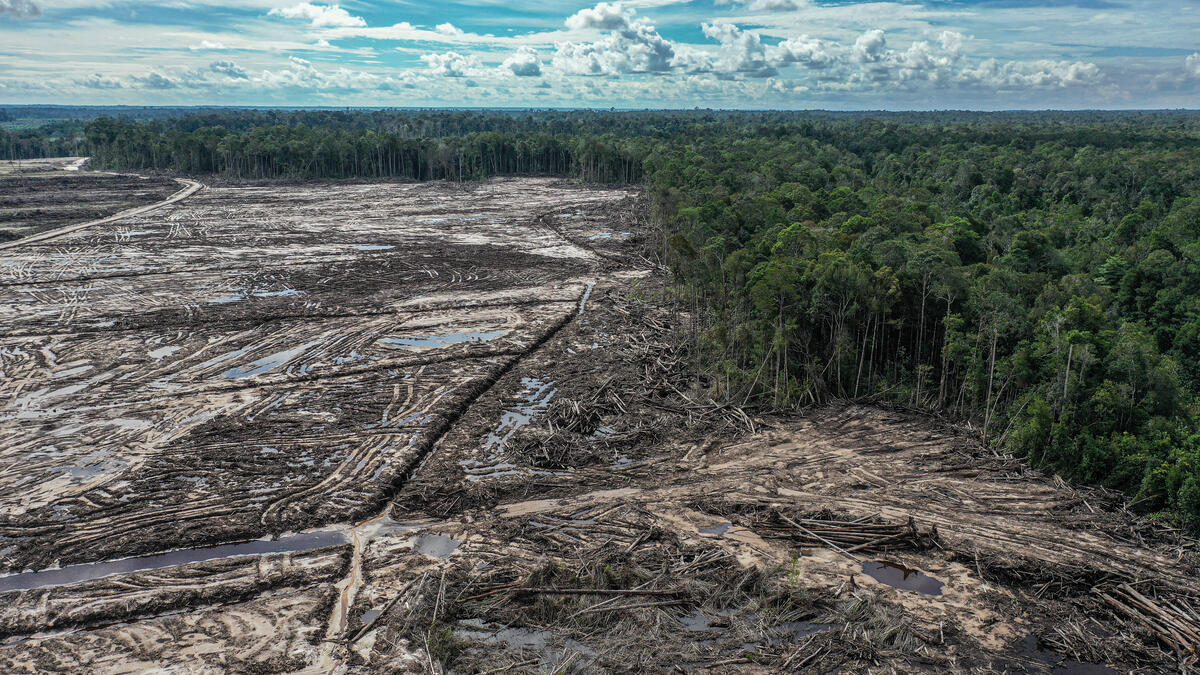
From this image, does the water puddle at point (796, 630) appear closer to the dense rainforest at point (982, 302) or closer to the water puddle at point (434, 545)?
the water puddle at point (434, 545)

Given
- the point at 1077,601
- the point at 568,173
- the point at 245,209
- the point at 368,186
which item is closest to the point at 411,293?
the point at 1077,601

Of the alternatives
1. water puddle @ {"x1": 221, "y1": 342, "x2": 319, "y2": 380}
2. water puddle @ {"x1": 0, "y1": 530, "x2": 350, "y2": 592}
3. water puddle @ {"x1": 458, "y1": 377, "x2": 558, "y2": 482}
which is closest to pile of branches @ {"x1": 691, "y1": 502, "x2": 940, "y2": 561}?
water puddle @ {"x1": 458, "y1": 377, "x2": 558, "y2": 482}

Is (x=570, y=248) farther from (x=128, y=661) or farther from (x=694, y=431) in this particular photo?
(x=128, y=661)

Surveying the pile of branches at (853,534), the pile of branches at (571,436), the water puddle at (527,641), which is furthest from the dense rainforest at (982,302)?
the water puddle at (527,641)

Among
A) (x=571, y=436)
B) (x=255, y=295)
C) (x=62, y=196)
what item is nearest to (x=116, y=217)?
(x=62, y=196)

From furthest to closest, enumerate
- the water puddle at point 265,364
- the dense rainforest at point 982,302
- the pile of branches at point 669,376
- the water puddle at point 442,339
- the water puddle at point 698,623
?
the water puddle at point 442,339 → the water puddle at point 265,364 → the pile of branches at point 669,376 → the dense rainforest at point 982,302 → the water puddle at point 698,623

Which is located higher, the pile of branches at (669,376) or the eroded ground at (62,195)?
the eroded ground at (62,195)

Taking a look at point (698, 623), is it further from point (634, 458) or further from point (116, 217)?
point (116, 217)
